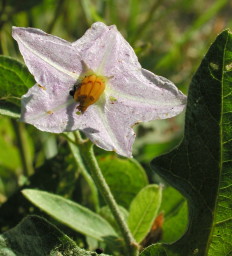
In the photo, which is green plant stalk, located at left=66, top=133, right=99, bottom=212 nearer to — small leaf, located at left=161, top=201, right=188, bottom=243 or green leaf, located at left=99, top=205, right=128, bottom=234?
green leaf, located at left=99, top=205, right=128, bottom=234

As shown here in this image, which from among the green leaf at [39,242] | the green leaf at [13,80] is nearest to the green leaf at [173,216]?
the green leaf at [39,242]

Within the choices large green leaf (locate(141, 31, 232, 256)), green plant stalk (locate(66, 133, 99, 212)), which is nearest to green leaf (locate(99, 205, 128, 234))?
green plant stalk (locate(66, 133, 99, 212))

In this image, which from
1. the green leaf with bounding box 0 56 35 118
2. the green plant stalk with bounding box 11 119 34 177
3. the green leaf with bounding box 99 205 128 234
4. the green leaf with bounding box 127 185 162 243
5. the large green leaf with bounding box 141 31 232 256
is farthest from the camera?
the green plant stalk with bounding box 11 119 34 177

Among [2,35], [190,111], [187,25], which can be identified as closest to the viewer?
[190,111]

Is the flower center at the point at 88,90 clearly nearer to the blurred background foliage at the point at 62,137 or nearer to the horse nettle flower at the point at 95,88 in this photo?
the horse nettle flower at the point at 95,88

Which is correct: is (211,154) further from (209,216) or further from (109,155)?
(109,155)

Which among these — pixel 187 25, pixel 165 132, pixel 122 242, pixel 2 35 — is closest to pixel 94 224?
pixel 122 242

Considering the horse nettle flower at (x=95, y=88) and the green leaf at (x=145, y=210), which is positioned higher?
the horse nettle flower at (x=95, y=88)
